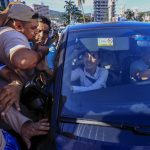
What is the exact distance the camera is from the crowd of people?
8.16ft

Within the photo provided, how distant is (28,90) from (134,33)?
1.19m

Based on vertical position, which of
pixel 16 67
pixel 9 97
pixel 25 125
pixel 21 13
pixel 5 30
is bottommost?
pixel 25 125

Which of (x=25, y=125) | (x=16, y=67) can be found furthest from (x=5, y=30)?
(x=25, y=125)

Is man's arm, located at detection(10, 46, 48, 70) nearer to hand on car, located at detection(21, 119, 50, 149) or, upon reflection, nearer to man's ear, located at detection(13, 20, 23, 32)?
hand on car, located at detection(21, 119, 50, 149)

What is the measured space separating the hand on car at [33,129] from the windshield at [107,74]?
0.15 metres

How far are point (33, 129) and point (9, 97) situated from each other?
29 cm

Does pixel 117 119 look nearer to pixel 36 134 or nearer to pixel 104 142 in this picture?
pixel 104 142

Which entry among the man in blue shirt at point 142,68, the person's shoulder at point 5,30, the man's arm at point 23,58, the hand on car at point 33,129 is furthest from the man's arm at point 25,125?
the man in blue shirt at point 142,68

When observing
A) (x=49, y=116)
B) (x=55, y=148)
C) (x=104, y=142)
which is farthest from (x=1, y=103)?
(x=104, y=142)

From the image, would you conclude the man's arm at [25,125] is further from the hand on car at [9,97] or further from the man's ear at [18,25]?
the man's ear at [18,25]

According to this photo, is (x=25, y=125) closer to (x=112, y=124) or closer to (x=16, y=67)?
(x=16, y=67)

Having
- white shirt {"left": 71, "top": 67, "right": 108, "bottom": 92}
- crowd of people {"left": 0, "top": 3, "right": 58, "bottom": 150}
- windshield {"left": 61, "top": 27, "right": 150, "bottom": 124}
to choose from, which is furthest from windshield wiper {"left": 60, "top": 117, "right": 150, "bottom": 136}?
white shirt {"left": 71, "top": 67, "right": 108, "bottom": 92}

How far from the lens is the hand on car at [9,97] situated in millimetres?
2559

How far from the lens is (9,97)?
2.58 meters
